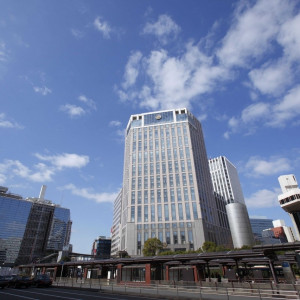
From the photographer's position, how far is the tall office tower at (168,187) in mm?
83875

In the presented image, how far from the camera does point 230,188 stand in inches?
6895

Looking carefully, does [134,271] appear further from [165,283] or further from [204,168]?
[204,168]

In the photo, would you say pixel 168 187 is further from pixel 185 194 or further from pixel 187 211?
pixel 187 211

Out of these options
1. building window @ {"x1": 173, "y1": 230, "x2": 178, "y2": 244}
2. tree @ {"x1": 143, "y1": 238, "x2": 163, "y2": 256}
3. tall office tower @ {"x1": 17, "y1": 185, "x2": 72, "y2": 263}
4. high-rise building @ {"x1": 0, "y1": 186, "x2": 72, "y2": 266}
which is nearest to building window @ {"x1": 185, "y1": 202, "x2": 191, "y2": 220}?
building window @ {"x1": 173, "y1": 230, "x2": 178, "y2": 244}

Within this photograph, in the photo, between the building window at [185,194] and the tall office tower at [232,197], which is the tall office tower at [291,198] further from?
the building window at [185,194]

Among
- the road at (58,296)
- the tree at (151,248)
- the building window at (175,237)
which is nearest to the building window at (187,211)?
the building window at (175,237)

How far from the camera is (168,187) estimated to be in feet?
300

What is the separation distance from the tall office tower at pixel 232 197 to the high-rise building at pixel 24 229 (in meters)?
142

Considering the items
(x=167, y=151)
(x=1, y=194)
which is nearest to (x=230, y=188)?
(x=167, y=151)

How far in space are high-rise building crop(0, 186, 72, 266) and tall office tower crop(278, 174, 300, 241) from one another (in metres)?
168

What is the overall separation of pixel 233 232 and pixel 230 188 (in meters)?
63.4

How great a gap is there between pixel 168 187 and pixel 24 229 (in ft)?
463

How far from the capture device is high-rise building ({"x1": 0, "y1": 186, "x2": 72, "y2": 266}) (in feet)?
529

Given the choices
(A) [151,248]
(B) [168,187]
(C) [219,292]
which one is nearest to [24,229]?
(B) [168,187]
